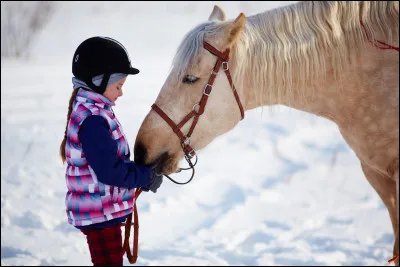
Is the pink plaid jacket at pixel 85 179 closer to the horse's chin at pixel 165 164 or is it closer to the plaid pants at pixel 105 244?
the plaid pants at pixel 105 244

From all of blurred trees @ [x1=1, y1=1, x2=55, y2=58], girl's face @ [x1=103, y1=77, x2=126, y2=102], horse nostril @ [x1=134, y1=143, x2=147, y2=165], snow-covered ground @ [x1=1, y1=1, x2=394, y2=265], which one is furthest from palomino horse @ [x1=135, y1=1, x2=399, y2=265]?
blurred trees @ [x1=1, y1=1, x2=55, y2=58]

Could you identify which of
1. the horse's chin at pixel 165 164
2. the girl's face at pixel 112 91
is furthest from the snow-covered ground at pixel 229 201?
the girl's face at pixel 112 91

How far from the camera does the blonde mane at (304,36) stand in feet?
6.72

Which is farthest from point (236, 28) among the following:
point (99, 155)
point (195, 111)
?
point (99, 155)

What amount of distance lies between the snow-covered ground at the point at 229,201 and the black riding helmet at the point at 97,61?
952 millimetres

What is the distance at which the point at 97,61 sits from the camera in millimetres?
1829

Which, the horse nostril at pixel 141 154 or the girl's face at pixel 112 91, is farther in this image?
the horse nostril at pixel 141 154

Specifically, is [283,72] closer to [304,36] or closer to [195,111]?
[304,36]

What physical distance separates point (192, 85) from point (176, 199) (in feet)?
8.83

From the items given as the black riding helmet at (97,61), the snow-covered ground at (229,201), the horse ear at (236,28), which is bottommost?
the snow-covered ground at (229,201)

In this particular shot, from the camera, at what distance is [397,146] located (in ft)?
6.79

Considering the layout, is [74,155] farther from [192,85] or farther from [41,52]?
[41,52]

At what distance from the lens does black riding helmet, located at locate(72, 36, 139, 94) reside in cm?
183

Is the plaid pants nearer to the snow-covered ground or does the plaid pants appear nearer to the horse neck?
the horse neck
